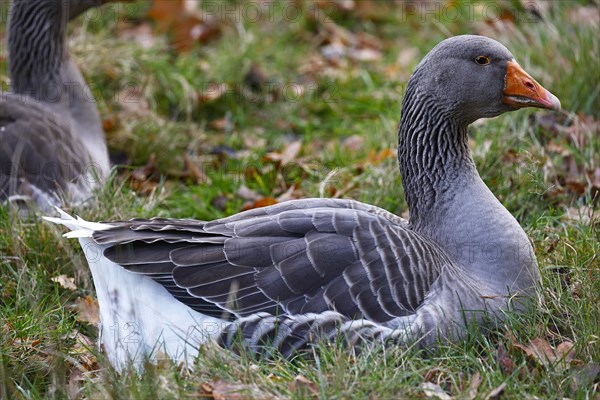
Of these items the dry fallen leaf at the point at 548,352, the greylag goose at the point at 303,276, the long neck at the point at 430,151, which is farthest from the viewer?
the long neck at the point at 430,151

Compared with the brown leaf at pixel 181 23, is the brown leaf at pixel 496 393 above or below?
below

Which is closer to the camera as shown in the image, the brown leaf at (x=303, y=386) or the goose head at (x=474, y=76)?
the brown leaf at (x=303, y=386)

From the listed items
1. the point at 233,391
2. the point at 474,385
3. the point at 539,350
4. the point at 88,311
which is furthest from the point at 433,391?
the point at 88,311

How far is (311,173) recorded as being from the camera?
679 cm

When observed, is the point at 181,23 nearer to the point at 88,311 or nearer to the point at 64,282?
the point at 64,282

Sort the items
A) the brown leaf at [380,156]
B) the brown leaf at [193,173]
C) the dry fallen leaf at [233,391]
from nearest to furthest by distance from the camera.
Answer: the dry fallen leaf at [233,391] < the brown leaf at [380,156] < the brown leaf at [193,173]

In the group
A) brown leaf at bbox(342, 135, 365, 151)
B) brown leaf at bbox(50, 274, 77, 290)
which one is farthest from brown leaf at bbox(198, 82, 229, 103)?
brown leaf at bbox(50, 274, 77, 290)

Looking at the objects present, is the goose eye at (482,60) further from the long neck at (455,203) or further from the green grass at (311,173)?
the green grass at (311,173)

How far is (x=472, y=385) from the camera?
3881 millimetres

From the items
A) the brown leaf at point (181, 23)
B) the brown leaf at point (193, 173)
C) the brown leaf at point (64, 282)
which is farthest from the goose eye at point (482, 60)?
the brown leaf at point (181, 23)

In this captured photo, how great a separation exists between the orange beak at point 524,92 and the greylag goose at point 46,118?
298 cm

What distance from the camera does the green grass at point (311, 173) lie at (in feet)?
13.0

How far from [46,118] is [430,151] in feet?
10.9

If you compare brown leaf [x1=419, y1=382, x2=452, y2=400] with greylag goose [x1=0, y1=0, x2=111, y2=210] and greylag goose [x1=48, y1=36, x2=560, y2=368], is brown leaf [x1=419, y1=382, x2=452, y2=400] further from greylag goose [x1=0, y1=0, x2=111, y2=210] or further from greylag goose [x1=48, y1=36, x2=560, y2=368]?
greylag goose [x1=0, y1=0, x2=111, y2=210]
